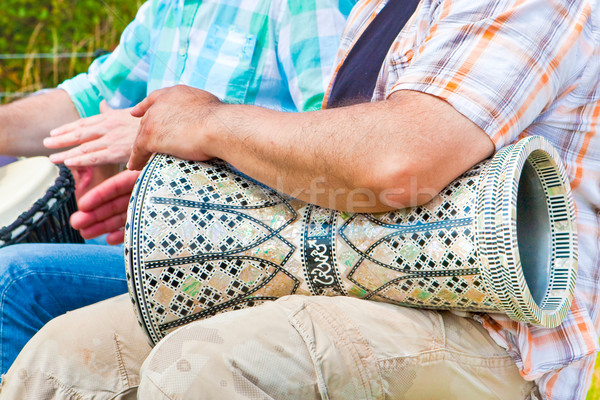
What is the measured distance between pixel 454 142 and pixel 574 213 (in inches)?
10.4

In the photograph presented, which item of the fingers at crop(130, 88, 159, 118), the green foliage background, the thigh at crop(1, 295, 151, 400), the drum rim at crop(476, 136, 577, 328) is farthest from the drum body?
the green foliage background

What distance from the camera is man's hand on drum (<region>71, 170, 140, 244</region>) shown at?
4.86 feet

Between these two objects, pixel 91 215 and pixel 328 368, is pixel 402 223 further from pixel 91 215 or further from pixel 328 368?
pixel 91 215

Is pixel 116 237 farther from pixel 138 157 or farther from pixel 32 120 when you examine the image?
pixel 32 120

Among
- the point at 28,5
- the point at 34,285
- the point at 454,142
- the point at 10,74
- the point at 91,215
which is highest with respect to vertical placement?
the point at 454,142

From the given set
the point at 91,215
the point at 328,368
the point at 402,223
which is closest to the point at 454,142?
the point at 402,223

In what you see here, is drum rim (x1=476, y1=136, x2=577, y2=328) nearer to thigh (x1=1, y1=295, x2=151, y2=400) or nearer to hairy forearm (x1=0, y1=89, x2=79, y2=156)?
thigh (x1=1, y1=295, x2=151, y2=400)

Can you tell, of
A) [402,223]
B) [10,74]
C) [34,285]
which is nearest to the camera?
[402,223]

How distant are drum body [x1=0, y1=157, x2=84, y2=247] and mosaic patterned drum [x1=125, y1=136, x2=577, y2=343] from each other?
0.61 metres

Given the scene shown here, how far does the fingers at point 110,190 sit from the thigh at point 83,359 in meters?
0.25

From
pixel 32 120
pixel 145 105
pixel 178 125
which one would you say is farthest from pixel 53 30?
pixel 178 125

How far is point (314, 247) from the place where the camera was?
3.74ft

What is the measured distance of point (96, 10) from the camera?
4844 mm

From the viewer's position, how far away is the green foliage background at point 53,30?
4656 millimetres
